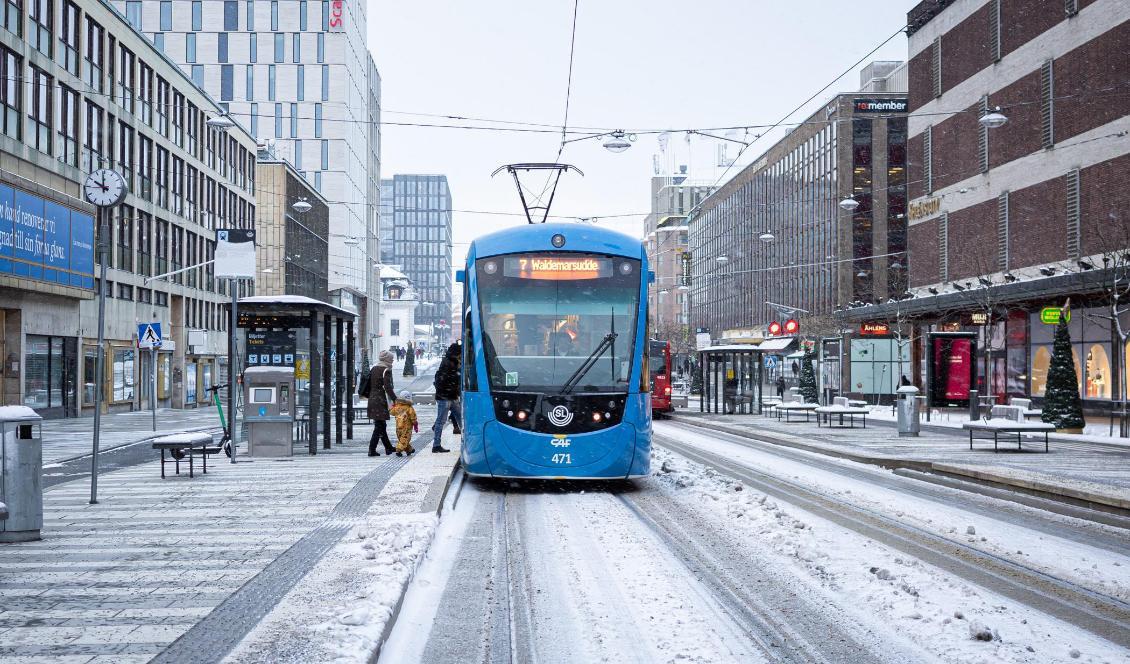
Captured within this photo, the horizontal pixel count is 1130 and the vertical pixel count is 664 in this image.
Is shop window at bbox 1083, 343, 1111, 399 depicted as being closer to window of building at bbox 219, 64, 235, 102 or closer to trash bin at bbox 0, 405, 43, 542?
trash bin at bbox 0, 405, 43, 542

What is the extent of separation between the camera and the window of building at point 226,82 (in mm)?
84062

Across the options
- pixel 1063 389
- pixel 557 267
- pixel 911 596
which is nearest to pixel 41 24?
pixel 557 267

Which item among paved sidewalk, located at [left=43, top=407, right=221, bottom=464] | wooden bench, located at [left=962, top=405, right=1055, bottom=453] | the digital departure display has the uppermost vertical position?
the digital departure display

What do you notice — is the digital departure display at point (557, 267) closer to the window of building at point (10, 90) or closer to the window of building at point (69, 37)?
the window of building at point (10, 90)

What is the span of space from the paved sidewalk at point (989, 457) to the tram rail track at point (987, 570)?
292 centimetres

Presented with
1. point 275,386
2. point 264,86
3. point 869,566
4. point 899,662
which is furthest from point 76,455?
point 264,86

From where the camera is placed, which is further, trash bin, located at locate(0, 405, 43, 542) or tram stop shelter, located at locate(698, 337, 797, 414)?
tram stop shelter, located at locate(698, 337, 797, 414)

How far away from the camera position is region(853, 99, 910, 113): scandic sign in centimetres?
6706

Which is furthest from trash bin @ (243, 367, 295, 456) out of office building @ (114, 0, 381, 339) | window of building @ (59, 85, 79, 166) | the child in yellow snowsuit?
office building @ (114, 0, 381, 339)

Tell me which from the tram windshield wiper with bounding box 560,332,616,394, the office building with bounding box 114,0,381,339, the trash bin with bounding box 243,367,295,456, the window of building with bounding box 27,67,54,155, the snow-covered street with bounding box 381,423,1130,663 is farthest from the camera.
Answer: the office building with bounding box 114,0,381,339

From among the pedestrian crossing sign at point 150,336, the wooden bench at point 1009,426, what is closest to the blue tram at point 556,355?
the wooden bench at point 1009,426

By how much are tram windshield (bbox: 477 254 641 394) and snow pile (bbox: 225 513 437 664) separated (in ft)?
13.5

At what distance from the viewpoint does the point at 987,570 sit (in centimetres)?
794

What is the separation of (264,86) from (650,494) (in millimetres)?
78482
